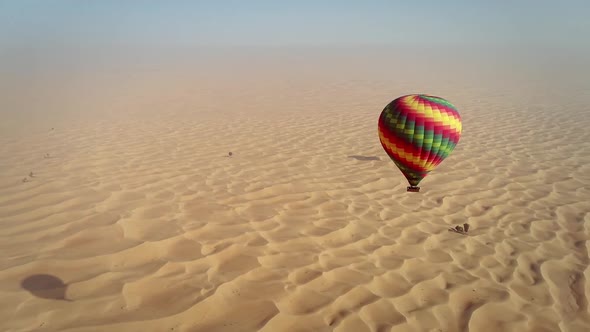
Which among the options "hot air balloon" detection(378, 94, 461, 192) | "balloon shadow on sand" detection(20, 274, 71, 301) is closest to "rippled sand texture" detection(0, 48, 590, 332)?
"balloon shadow on sand" detection(20, 274, 71, 301)

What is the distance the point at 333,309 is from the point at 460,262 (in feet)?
4.80

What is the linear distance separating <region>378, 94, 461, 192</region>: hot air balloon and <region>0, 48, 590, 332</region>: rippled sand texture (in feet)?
2.47

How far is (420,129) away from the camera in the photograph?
13.0ft

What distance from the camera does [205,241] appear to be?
382 cm

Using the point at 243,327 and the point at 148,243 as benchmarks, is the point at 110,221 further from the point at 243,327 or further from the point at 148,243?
the point at 243,327

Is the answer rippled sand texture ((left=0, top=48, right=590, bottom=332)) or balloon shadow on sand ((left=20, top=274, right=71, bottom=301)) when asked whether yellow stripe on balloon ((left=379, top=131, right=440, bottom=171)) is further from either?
balloon shadow on sand ((left=20, top=274, right=71, bottom=301))

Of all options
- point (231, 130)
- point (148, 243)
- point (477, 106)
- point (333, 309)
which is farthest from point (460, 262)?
point (477, 106)

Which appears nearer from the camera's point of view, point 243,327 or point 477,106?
point 243,327

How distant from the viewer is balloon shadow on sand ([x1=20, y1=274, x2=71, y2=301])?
9.70 ft

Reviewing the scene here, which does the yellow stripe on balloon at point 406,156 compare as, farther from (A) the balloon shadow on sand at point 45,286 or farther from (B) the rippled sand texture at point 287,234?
(A) the balloon shadow on sand at point 45,286

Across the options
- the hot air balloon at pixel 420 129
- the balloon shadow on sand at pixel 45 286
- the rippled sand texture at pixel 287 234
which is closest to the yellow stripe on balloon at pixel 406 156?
the hot air balloon at pixel 420 129

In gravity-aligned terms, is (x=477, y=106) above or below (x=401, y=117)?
below

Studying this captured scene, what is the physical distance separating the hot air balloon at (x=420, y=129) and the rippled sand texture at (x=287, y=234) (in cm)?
75

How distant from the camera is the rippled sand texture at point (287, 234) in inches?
113
